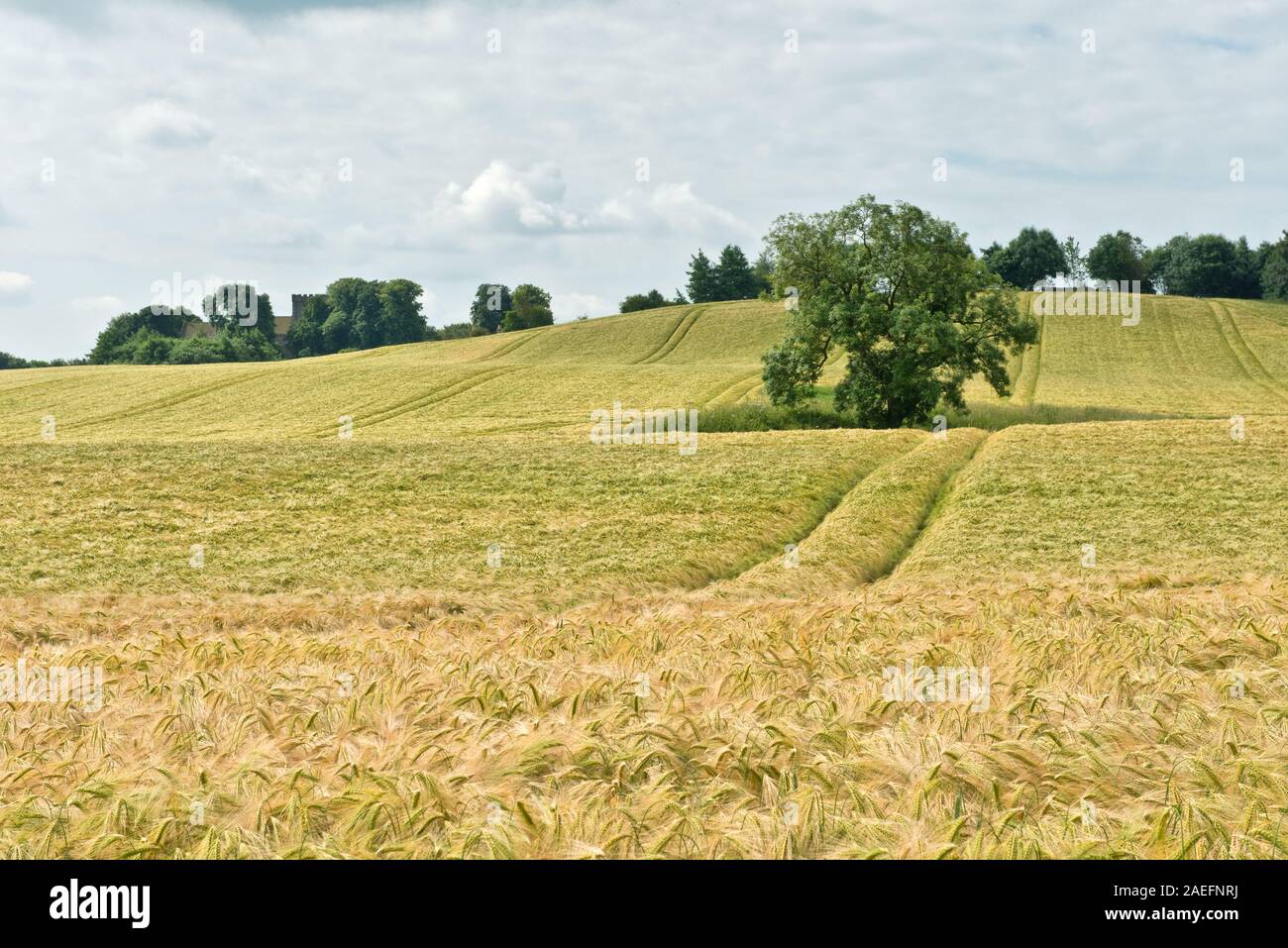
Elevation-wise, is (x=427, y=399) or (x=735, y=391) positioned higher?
(x=427, y=399)

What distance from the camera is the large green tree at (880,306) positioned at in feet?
184

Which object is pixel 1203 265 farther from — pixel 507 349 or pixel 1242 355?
pixel 507 349

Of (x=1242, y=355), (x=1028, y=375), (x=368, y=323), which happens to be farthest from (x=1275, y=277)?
(x=368, y=323)

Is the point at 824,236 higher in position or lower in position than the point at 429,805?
higher

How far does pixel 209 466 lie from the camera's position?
1246 inches

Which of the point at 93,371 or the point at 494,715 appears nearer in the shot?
the point at 494,715

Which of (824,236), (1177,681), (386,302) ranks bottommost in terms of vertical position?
(1177,681)

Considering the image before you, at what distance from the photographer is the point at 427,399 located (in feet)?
235

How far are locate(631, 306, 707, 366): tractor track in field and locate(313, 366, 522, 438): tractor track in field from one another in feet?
42.8

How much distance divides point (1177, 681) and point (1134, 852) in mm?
3590

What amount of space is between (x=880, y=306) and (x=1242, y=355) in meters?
49.5

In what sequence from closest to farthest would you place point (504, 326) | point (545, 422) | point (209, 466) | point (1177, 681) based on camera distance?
point (1177, 681), point (209, 466), point (545, 422), point (504, 326)

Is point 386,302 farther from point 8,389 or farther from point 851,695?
point 851,695

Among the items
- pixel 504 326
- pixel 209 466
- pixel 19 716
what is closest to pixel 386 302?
pixel 504 326
